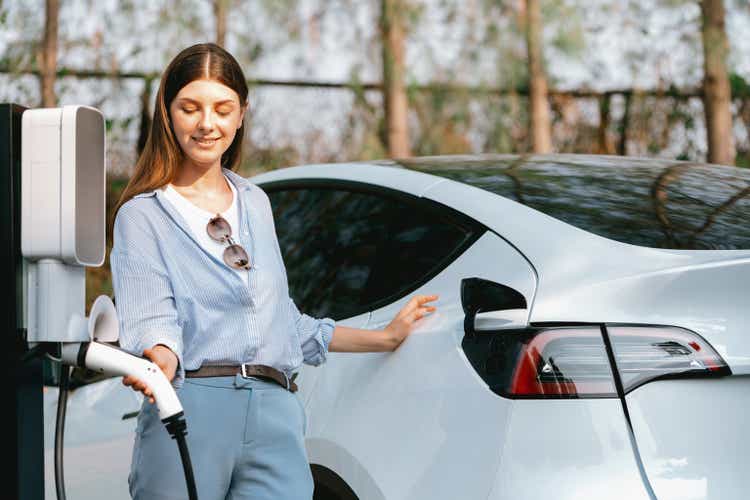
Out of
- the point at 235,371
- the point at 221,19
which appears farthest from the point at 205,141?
the point at 221,19

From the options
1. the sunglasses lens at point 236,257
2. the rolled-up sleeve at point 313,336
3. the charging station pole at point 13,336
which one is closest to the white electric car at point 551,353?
the rolled-up sleeve at point 313,336

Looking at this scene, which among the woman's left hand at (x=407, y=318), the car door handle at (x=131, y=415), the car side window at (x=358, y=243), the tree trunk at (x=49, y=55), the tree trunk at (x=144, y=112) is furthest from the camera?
Answer: the tree trunk at (x=144, y=112)

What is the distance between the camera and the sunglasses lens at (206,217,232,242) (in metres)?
2.25

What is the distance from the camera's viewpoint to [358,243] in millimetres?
3082

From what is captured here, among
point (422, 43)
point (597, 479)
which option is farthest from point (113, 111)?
point (597, 479)

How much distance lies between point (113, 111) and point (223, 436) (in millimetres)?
7932

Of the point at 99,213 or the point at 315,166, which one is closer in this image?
the point at 99,213

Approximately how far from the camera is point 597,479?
2100 mm

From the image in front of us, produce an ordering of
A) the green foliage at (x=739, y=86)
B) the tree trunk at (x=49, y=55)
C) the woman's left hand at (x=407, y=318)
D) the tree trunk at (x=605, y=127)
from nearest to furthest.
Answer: the woman's left hand at (x=407, y=318) < the tree trunk at (x=49, y=55) < the green foliage at (x=739, y=86) < the tree trunk at (x=605, y=127)

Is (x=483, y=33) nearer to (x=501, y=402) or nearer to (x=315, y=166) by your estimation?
(x=315, y=166)

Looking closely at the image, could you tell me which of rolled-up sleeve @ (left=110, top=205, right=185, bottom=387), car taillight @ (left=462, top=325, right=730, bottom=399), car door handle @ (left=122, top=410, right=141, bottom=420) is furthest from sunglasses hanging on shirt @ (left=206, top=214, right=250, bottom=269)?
car door handle @ (left=122, top=410, right=141, bottom=420)

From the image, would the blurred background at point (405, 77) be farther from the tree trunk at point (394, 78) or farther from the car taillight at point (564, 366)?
the car taillight at point (564, 366)

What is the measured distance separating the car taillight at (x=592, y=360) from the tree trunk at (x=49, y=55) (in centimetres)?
786

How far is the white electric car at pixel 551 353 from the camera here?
2109mm
